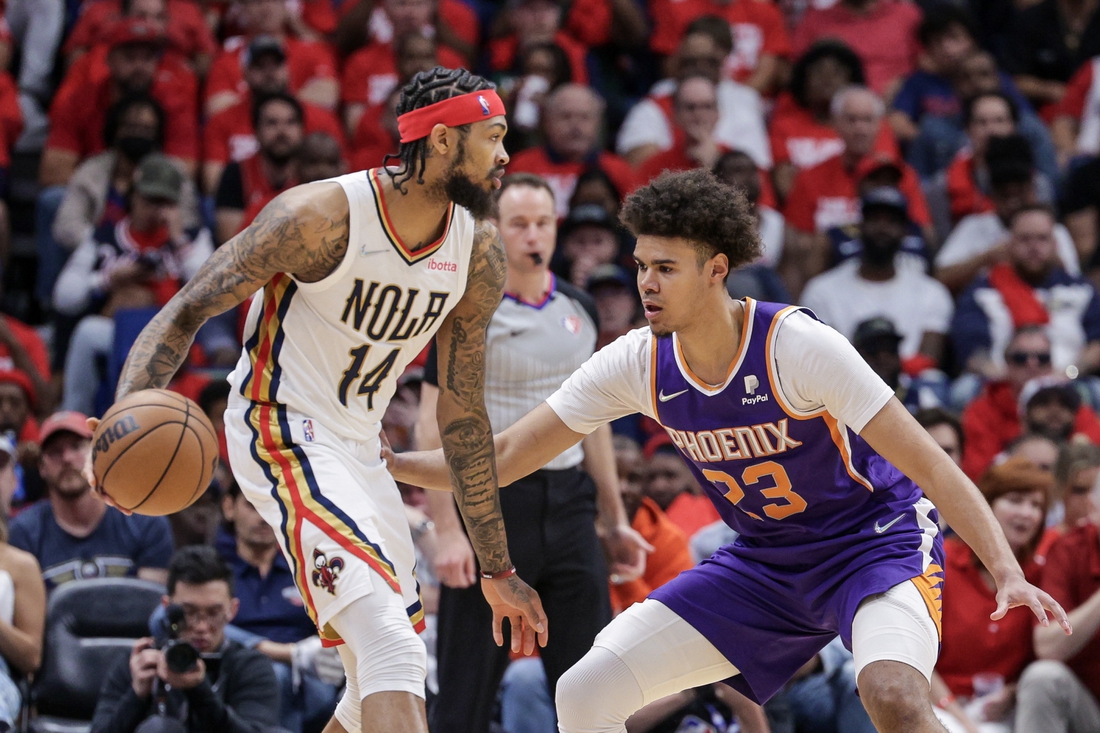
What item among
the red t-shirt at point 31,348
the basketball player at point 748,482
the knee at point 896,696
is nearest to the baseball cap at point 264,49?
the red t-shirt at point 31,348

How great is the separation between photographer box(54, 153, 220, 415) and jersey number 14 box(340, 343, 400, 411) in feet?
14.5

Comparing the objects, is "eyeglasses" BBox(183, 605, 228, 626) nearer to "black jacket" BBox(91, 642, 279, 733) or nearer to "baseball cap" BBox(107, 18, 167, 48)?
"black jacket" BBox(91, 642, 279, 733)

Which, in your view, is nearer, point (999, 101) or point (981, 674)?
point (981, 674)

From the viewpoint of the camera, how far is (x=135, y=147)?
370 inches

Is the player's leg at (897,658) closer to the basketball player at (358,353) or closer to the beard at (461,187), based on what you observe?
the basketball player at (358,353)

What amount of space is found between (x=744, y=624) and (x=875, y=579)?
48cm

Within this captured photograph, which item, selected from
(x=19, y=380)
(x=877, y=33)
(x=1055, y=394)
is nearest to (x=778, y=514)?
(x=1055, y=394)

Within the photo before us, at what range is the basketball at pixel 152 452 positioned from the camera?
13.2 ft

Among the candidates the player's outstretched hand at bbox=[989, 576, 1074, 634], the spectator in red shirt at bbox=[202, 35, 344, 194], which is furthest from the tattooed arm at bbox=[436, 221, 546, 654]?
the spectator in red shirt at bbox=[202, 35, 344, 194]

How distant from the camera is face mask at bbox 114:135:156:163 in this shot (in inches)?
369

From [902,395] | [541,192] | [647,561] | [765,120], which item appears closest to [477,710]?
[647,561]

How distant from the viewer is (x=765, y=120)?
37.3ft

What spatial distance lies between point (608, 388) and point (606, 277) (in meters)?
3.86

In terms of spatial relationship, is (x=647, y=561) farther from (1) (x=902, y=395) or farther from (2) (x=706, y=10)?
(2) (x=706, y=10)
